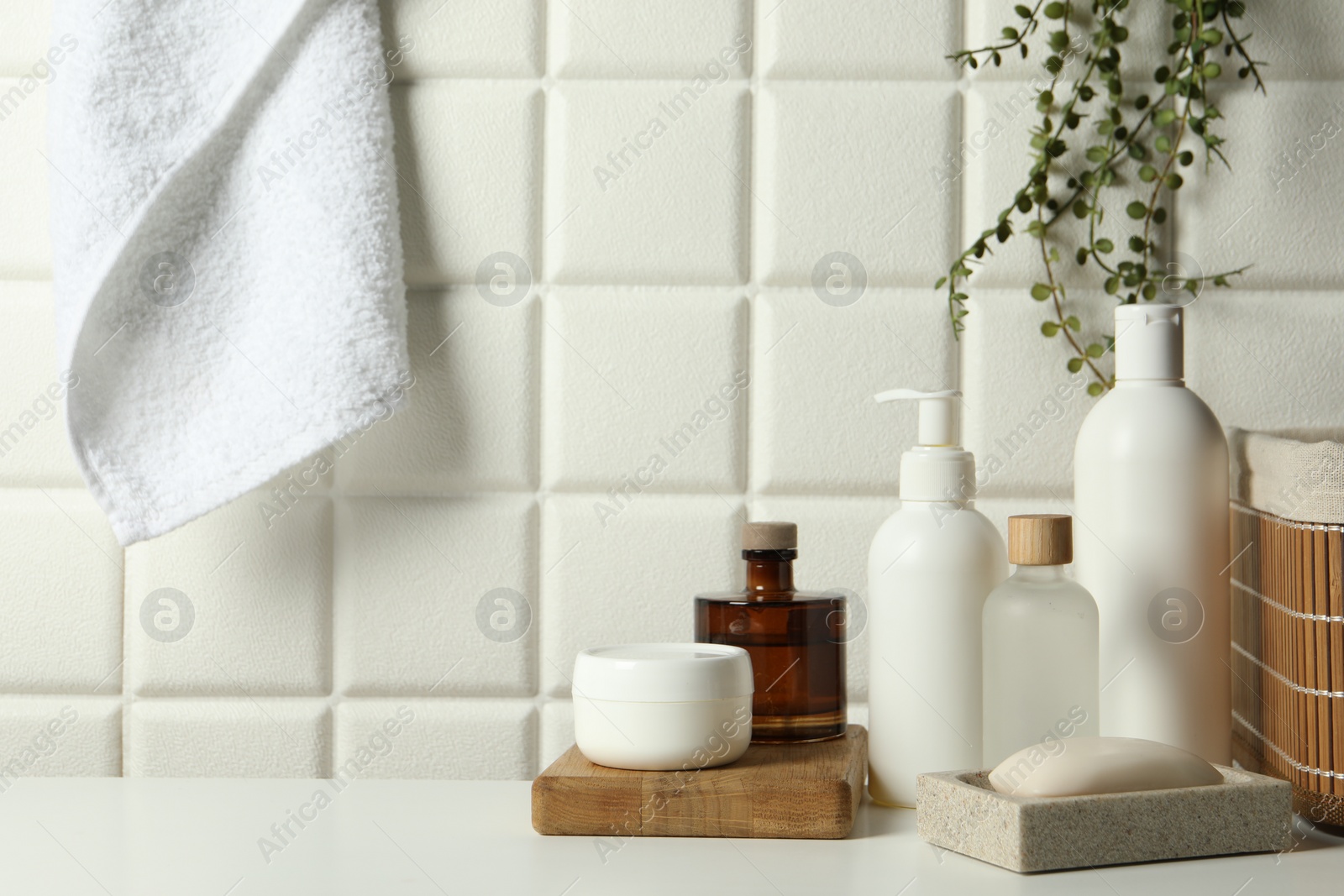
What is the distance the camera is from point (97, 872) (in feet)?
1.80

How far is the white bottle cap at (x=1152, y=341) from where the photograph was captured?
681 millimetres

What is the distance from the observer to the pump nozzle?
664 mm

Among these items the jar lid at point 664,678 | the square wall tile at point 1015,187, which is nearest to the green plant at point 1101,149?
the square wall tile at point 1015,187

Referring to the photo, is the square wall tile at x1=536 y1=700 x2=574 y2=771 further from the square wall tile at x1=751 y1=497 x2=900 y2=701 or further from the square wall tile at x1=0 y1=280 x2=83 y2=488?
the square wall tile at x1=0 y1=280 x2=83 y2=488

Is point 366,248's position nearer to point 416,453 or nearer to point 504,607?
point 416,453

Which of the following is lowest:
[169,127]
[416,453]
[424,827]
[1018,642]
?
[424,827]

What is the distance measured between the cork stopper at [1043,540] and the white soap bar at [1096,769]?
0.10 m

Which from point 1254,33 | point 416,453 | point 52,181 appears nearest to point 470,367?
point 416,453

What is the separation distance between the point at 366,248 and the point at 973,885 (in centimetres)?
55

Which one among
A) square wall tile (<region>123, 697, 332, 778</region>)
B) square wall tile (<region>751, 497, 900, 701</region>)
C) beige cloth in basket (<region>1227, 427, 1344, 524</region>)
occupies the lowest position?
square wall tile (<region>123, 697, 332, 778</region>)

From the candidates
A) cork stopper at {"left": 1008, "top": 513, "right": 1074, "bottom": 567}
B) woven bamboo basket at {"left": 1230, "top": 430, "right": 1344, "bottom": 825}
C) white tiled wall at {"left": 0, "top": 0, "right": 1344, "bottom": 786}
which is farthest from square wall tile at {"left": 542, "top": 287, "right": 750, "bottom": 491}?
woven bamboo basket at {"left": 1230, "top": 430, "right": 1344, "bottom": 825}

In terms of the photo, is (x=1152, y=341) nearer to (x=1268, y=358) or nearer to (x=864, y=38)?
(x=1268, y=358)

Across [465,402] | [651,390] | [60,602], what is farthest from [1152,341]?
[60,602]

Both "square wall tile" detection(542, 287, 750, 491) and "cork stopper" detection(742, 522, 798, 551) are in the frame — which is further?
"square wall tile" detection(542, 287, 750, 491)
